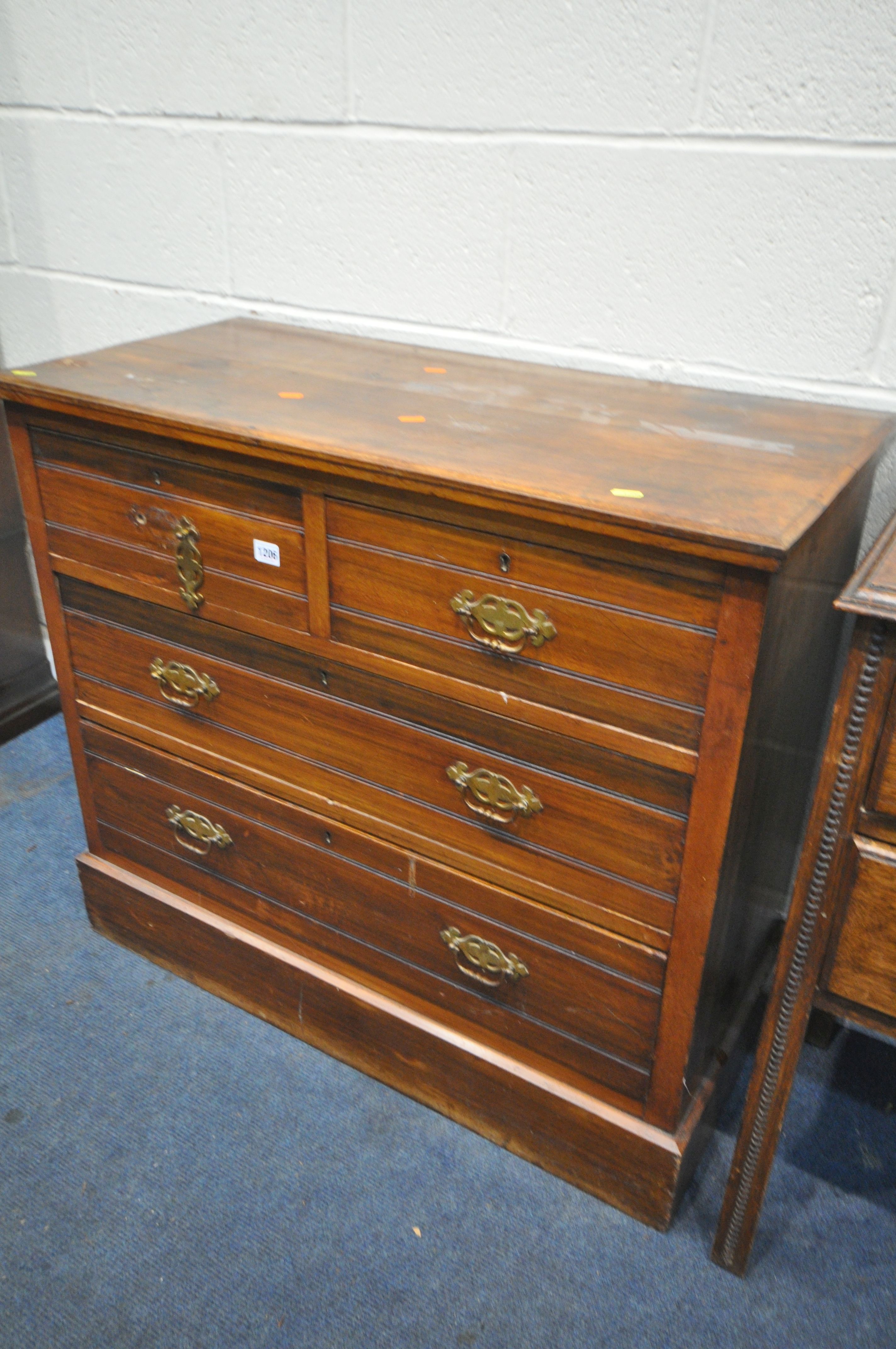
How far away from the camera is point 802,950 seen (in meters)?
1.07

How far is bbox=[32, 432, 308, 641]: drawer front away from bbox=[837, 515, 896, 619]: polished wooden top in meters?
0.65

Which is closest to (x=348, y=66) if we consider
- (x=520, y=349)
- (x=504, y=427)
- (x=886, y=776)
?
(x=520, y=349)

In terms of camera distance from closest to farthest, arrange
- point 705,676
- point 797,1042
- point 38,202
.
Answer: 1. point 705,676
2. point 797,1042
3. point 38,202

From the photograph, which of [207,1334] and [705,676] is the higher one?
[705,676]

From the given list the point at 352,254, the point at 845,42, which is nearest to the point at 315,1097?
the point at 352,254

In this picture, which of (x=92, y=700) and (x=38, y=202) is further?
(x=38, y=202)

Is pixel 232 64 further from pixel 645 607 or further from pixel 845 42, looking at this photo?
pixel 645 607

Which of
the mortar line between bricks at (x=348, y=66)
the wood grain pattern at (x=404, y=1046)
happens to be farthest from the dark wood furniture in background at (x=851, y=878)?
the mortar line between bricks at (x=348, y=66)

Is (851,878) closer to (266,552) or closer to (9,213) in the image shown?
(266,552)

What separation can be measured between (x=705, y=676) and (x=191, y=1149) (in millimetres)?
1050

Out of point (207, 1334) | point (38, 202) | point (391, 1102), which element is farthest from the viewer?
point (38, 202)

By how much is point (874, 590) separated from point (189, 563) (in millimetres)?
884

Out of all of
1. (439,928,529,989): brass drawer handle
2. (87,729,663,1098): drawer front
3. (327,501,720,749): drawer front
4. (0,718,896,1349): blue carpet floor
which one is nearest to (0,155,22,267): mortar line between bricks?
(87,729,663,1098): drawer front

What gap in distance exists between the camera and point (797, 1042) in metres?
1.12
